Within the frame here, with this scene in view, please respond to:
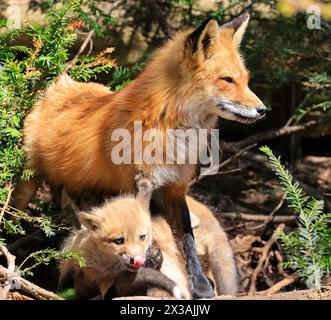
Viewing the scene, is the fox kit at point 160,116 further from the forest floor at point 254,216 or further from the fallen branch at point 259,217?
the fallen branch at point 259,217

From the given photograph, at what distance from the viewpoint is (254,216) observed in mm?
7043

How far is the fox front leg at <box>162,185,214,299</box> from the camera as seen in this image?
17.0 feet

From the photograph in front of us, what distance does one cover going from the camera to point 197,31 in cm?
489

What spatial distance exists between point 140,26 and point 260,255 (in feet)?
7.96

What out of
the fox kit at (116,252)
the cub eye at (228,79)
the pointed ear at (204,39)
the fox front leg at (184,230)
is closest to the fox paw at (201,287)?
the fox front leg at (184,230)

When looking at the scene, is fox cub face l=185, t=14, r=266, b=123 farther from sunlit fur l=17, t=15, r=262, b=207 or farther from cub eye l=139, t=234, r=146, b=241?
cub eye l=139, t=234, r=146, b=241

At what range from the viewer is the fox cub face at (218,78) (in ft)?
15.9

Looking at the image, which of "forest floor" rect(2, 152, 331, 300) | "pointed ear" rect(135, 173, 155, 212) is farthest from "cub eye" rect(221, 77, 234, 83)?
"forest floor" rect(2, 152, 331, 300)

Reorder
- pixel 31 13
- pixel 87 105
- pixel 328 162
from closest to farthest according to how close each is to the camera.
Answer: pixel 87 105 < pixel 31 13 < pixel 328 162

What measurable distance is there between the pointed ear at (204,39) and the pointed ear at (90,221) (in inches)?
49.0

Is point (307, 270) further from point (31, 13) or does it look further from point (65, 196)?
point (31, 13)

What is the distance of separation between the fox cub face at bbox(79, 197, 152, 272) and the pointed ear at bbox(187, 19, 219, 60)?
42.2 inches
